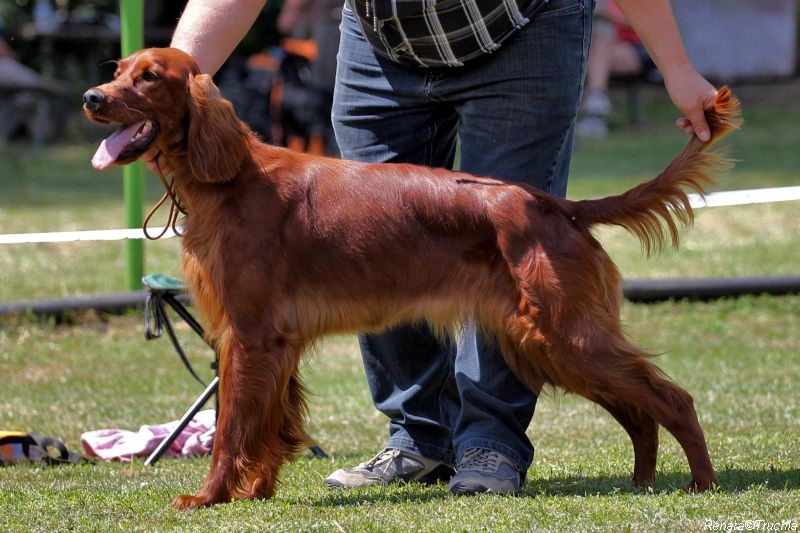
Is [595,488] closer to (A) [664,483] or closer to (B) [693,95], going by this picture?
(A) [664,483]

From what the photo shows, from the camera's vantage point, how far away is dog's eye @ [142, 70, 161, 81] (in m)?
3.36

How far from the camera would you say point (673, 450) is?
4395 mm

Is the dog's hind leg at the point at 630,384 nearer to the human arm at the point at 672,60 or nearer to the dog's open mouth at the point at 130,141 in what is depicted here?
the human arm at the point at 672,60

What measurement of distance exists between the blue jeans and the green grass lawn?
22cm

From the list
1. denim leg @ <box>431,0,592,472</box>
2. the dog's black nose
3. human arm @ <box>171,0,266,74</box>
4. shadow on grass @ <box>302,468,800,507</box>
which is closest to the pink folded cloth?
shadow on grass @ <box>302,468,800,507</box>

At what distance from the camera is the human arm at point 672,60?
355 centimetres

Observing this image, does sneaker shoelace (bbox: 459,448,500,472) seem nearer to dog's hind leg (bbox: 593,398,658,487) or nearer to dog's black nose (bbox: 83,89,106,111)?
dog's hind leg (bbox: 593,398,658,487)

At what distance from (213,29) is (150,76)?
17.2 inches

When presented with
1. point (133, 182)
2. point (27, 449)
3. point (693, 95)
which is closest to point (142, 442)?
point (27, 449)

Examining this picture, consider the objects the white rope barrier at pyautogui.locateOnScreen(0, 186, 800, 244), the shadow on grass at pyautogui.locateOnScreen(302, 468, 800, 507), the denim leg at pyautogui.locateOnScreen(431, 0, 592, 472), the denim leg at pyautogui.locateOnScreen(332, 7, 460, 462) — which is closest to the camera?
the shadow on grass at pyautogui.locateOnScreen(302, 468, 800, 507)

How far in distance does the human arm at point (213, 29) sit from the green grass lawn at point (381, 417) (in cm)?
133

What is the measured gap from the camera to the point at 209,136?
3410 millimetres

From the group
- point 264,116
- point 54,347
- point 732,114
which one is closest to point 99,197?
point 264,116

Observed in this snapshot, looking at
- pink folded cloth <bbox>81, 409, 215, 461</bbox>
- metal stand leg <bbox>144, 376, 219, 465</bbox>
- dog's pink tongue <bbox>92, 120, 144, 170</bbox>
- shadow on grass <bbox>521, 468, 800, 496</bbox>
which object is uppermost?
dog's pink tongue <bbox>92, 120, 144, 170</bbox>
